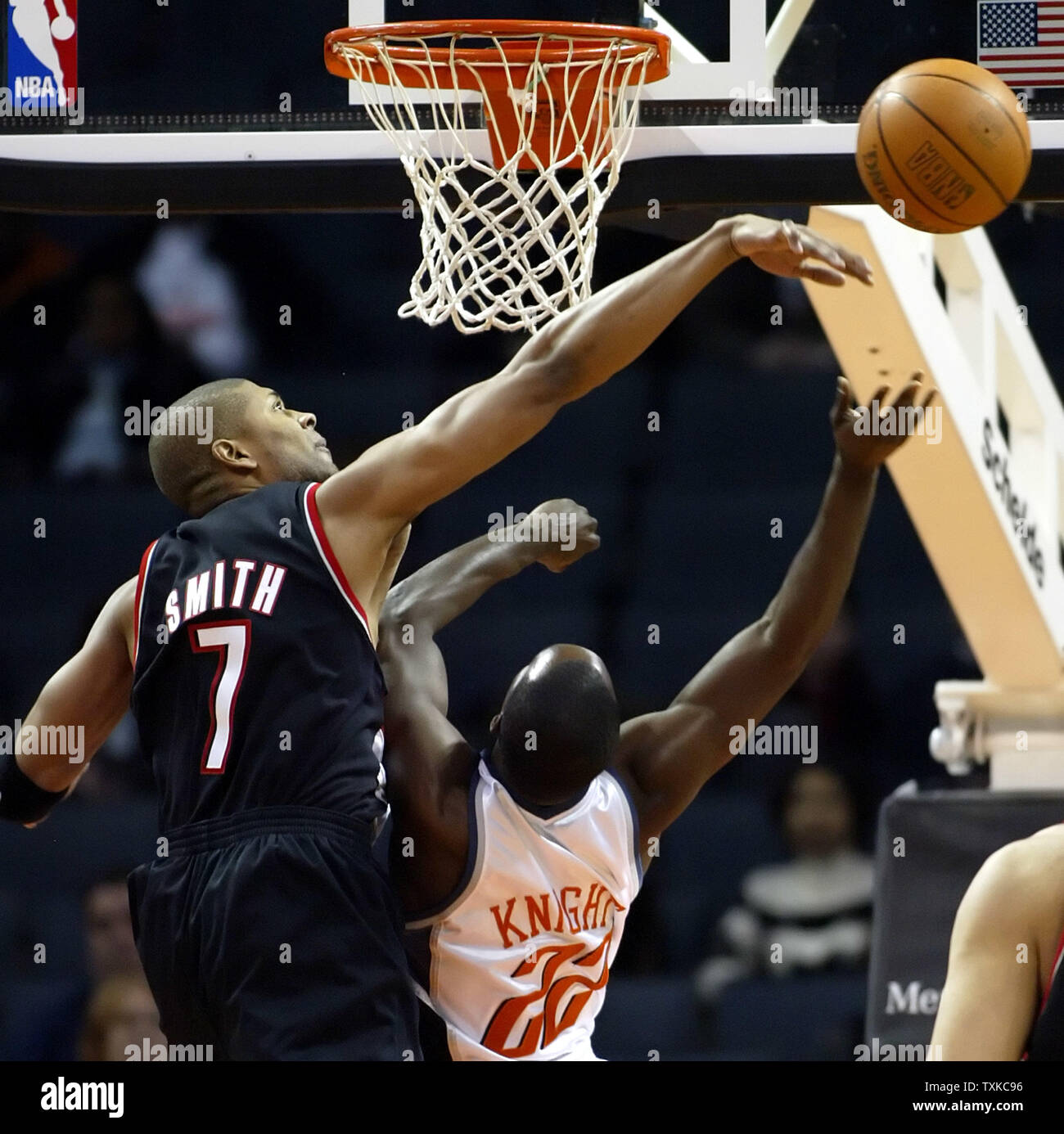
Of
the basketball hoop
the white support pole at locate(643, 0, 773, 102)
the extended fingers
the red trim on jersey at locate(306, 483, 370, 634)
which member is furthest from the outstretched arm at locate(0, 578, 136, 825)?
the white support pole at locate(643, 0, 773, 102)

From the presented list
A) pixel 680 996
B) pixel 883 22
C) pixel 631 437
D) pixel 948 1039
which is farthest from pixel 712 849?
pixel 948 1039

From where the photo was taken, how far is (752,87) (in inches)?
146

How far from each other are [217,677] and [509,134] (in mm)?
1256

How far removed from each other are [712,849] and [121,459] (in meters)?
2.79

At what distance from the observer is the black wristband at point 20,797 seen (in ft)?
10.8

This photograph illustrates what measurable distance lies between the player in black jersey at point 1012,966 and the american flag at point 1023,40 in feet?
7.13

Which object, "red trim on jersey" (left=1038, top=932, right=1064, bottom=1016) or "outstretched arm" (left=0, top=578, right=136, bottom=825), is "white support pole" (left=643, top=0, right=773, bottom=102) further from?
"red trim on jersey" (left=1038, top=932, right=1064, bottom=1016)

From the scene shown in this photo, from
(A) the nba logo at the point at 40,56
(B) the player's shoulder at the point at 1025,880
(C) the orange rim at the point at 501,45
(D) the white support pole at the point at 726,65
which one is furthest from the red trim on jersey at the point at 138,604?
(B) the player's shoulder at the point at 1025,880

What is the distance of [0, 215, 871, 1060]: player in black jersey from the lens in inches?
111

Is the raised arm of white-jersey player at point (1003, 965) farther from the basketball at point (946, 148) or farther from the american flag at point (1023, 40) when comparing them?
the american flag at point (1023, 40)
